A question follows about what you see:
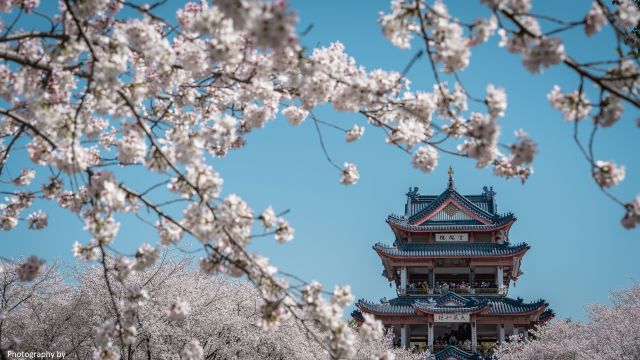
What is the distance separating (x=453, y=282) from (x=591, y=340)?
8874mm

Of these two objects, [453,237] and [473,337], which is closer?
[473,337]

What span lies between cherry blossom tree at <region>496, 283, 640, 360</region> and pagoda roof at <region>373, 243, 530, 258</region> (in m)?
4.46

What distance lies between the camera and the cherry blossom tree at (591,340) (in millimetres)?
21688

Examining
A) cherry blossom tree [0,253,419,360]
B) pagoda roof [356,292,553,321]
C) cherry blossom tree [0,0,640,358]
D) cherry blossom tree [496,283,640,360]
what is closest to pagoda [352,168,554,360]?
pagoda roof [356,292,553,321]

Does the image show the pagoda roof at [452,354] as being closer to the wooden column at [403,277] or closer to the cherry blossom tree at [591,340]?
the cherry blossom tree at [591,340]

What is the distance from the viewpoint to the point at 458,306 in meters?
28.2

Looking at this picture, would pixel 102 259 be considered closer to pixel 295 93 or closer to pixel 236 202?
pixel 236 202

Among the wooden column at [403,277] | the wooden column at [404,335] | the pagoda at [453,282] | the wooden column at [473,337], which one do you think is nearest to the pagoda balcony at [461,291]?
the pagoda at [453,282]

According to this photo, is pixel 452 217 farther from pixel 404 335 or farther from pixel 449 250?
pixel 404 335

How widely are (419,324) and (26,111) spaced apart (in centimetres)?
2771

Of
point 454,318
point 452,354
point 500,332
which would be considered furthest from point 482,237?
point 452,354

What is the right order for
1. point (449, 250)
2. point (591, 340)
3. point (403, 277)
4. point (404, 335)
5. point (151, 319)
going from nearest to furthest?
point (151, 319), point (591, 340), point (404, 335), point (449, 250), point (403, 277)

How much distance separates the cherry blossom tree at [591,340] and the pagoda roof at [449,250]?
446 centimetres

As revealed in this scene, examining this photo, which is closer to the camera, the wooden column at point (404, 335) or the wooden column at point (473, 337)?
the wooden column at point (473, 337)
